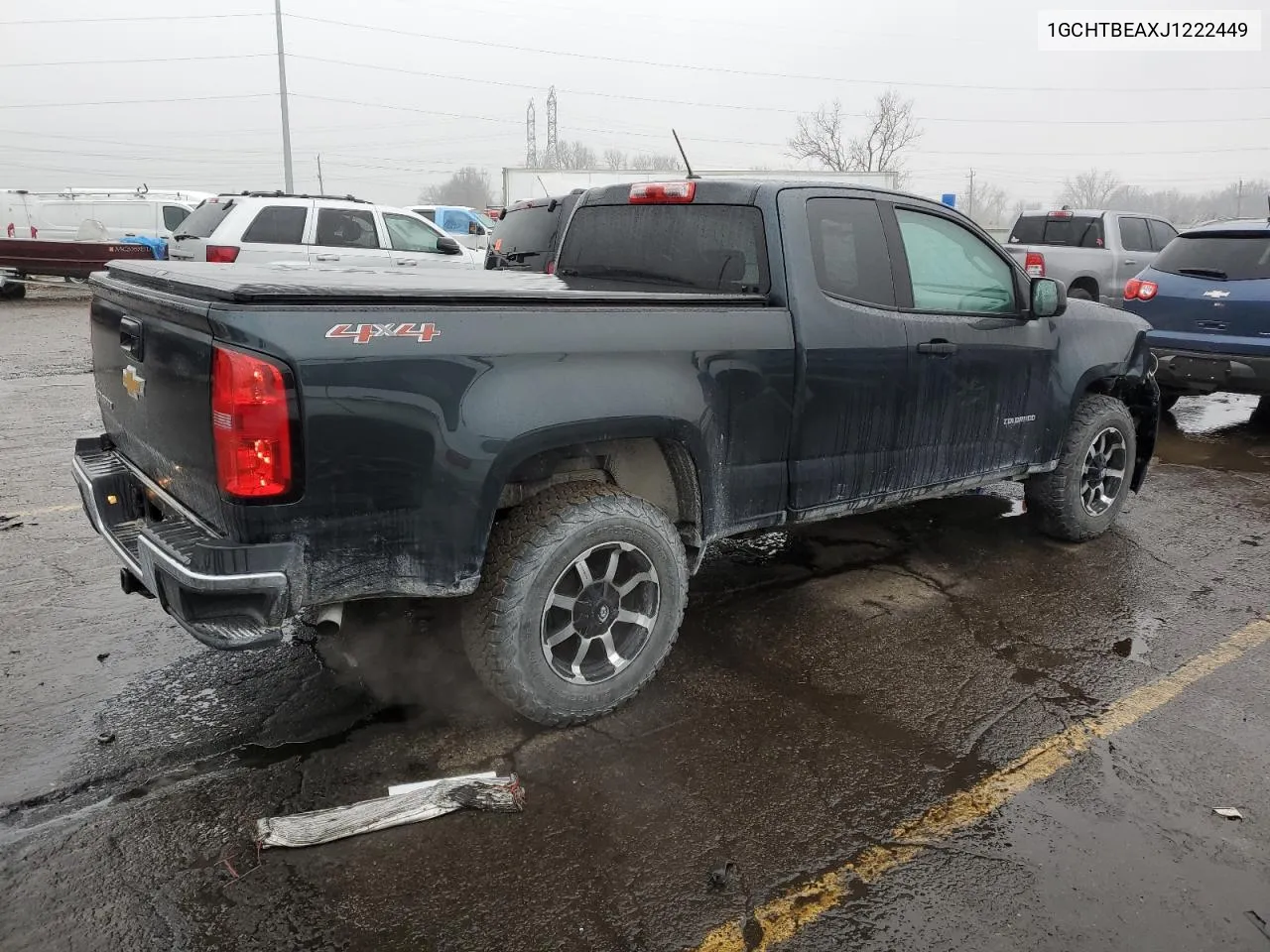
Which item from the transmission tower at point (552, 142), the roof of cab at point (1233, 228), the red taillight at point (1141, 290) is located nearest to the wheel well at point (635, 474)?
the red taillight at point (1141, 290)

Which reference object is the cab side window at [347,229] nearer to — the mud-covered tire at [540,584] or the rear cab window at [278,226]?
the rear cab window at [278,226]

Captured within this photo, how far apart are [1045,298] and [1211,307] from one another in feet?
14.1

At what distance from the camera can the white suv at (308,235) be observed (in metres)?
11.6

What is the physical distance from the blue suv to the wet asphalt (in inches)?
130

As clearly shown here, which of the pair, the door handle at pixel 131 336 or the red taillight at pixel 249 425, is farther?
the door handle at pixel 131 336

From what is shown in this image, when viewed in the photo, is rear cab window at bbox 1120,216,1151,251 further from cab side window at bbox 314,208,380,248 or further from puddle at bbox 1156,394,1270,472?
cab side window at bbox 314,208,380,248

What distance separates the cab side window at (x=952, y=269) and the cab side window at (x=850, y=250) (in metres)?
0.20

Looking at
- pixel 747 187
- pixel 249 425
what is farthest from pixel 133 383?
pixel 747 187

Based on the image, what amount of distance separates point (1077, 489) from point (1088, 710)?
1.97 m

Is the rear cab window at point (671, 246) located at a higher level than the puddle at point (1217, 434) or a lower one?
higher

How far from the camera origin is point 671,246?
13.2ft

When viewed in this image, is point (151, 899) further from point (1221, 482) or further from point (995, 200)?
point (995, 200)

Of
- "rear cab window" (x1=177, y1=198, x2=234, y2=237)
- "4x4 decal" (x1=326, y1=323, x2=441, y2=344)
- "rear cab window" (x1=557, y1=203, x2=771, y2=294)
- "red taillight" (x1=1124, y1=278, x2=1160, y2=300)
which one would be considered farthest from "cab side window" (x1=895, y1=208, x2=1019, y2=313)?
"rear cab window" (x1=177, y1=198, x2=234, y2=237)

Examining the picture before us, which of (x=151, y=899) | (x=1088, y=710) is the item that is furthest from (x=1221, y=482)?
(x=151, y=899)
